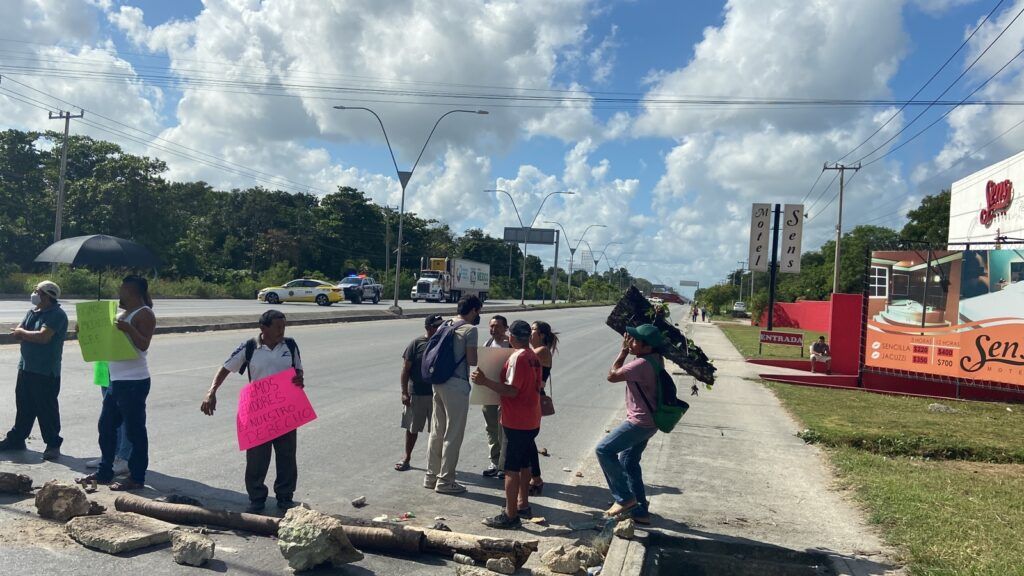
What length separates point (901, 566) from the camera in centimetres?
512

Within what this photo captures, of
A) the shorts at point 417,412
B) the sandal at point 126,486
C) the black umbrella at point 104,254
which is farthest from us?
the black umbrella at point 104,254

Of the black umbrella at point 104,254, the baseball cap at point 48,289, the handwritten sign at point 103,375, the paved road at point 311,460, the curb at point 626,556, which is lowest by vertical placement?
the paved road at point 311,460

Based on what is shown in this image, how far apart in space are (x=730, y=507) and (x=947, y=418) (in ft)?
24.5

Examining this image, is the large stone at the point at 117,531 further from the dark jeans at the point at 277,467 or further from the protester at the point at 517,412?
the protester at the point at 517,412

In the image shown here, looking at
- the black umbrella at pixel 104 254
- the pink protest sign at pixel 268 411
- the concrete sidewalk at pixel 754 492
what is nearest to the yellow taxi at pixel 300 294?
the concrete sidewalk at pixel 754 492

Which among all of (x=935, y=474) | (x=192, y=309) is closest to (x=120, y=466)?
(x=935, y=474)

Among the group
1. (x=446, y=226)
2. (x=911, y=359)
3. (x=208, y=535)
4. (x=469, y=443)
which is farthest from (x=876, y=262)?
(x=446, y=226)

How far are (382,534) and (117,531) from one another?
66.2 inches

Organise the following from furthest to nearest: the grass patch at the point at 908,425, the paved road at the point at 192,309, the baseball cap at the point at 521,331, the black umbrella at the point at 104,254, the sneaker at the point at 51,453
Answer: the paved road at the point at 192,309
the grass patch at the point at 908,425
the black umbrella at the point at 104,254
the sneaker at the point at 51,453
the baseball cap at the point at 521,331

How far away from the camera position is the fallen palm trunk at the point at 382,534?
4891mm

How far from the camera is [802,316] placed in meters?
55.1

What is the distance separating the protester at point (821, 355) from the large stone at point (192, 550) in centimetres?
1773

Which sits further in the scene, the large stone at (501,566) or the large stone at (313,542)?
the large stone at (501,566)

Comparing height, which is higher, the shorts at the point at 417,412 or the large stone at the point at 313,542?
the shorts at the point at 417,412
